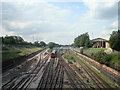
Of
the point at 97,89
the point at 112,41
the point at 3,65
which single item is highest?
the point at 112,41

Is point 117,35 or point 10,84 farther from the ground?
point 117,35

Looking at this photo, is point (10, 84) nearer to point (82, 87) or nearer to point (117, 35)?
point (82, 87)

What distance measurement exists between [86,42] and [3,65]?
36534mm

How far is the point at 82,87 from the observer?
1265 cm

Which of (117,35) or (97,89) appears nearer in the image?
(97,89)

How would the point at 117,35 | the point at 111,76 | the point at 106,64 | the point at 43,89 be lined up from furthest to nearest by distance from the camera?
1. the point at 117,35
2. the point at 106,64
3. the point at 111,76
4. the point at 43,89

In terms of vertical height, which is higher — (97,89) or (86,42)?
(86,42)

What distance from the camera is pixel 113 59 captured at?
18188 millimetres

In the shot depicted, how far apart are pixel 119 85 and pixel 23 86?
9884mm

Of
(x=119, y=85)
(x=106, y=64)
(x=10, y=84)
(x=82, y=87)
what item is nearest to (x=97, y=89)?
(x=82, y=87)

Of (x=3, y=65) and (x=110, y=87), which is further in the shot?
(x=3, y=65)

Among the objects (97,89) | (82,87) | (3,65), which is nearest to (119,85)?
(97,89)

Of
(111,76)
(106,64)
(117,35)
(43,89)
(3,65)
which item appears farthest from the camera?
(117,35)

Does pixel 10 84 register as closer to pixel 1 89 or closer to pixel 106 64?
pixel 1 89
